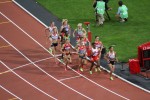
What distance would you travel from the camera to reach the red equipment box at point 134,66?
24688 mm

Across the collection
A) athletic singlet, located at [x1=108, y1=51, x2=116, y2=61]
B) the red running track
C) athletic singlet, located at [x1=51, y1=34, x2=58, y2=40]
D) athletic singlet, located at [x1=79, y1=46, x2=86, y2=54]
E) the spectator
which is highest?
the spectator

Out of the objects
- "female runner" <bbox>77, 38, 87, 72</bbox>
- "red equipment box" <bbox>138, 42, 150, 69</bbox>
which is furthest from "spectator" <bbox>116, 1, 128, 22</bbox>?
"red equipment box" <bbox>138, 42, 150, 69</bbox>

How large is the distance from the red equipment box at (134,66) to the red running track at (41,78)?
1.03 m

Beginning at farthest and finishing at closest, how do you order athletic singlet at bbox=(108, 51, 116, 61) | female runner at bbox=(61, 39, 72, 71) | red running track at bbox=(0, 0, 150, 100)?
female runner at bbox=(61, 39, 72, 71) → athletic singlet at bbox=(108, 51, 116, 61) → red running track at bbox=(0, 0, 150, 100)

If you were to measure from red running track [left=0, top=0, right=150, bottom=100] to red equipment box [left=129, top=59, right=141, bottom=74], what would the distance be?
40.7 inches

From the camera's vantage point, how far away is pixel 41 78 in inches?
968

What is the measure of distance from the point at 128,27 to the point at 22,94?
9.86m

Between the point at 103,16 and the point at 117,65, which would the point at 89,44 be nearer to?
the point at 117,65

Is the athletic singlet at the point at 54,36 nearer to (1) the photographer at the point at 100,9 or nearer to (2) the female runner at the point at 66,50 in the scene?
(2) the female runner at the point at 66,50

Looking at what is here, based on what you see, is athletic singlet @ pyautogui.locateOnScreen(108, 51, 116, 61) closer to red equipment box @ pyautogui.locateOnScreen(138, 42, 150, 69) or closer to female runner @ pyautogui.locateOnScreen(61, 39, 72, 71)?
red equipment box @ pyautogui.locateOnScreen(138, 42, 150, 69)

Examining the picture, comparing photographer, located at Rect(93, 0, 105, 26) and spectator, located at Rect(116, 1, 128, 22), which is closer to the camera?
photographer, located at Rect(93, 0, 105, 26)

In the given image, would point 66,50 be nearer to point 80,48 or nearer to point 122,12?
point 80,48

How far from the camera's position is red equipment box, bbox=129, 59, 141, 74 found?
24.7 meters

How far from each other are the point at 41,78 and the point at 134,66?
4642mm
